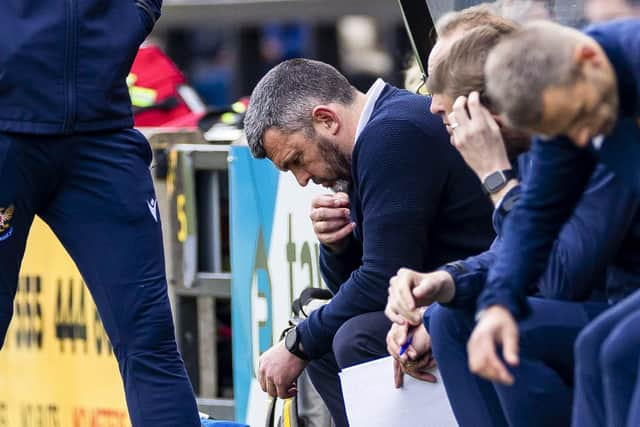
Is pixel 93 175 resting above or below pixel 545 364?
above

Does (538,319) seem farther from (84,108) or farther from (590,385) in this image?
(84,108)

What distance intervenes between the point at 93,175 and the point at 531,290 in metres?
1.46

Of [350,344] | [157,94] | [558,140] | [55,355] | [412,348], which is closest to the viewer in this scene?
[558,140]

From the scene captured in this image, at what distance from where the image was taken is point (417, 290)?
138 inches

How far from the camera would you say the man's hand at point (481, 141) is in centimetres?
362

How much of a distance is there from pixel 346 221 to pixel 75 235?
32.6 inches

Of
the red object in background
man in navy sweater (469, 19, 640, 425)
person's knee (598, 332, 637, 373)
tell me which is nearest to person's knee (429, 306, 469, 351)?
man in navy sweater (469, 19, 640, 425)

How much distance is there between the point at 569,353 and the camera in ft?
11.4

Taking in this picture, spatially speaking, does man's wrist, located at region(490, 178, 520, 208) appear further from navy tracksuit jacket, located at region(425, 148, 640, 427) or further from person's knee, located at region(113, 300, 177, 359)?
person's knee, located at region(113, 300, 177, 359)

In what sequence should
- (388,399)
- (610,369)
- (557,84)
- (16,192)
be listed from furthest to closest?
(16,192), (388,399), (610,369), (557,84)

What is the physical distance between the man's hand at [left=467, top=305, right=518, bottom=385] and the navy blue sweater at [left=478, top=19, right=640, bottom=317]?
0.05 m

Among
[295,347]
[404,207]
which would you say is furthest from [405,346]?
[295,347]

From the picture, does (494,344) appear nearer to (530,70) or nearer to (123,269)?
(530,70)

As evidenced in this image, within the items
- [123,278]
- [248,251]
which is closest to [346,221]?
[123,278]
